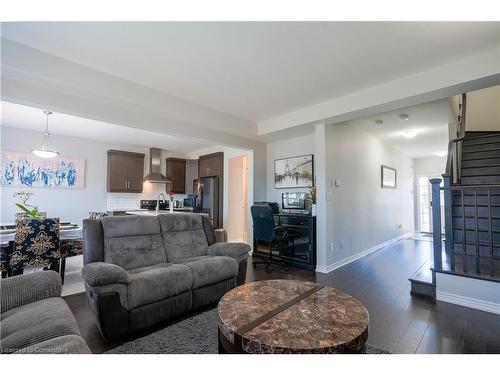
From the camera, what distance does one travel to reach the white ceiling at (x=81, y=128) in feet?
12.8

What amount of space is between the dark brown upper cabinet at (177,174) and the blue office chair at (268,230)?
Answer: 353 centimetres

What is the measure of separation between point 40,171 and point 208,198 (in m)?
3.46

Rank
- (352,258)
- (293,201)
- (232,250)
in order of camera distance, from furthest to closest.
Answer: (293,201) < (352,258) < (232,250)

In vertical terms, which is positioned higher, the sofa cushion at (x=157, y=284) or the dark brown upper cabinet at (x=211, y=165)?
the dark brown upper cabinet at (x=211, y=165)

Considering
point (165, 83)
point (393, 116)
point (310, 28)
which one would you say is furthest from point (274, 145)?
point (310, 28)

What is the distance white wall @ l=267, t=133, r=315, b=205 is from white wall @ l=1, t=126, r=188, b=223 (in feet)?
11.6

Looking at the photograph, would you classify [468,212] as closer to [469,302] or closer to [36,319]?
[469,302]

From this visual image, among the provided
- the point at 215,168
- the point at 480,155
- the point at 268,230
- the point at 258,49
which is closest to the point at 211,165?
the point at 215,168

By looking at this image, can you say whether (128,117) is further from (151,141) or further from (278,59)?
(151,141)

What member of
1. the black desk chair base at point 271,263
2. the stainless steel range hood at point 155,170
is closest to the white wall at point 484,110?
the black desk chair base at point 271,263

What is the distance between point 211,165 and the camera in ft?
20.1

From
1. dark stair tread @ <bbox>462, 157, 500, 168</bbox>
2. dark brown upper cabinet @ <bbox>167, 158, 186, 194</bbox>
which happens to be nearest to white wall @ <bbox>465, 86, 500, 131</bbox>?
dark stair tread @ <bbox>462, 157, 500, 168</bbox>

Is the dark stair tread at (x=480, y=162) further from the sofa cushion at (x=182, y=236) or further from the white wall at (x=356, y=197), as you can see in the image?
the sofa cushion at (x=182, y=236)

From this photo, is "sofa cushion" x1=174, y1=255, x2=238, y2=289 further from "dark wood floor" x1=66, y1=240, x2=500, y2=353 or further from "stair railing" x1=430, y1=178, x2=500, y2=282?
"stair railing" x1=430, y1=178, x2=500, y2=282
